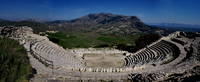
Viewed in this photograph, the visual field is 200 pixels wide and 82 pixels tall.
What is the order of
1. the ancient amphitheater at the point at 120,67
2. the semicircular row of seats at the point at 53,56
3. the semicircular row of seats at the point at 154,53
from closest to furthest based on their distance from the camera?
the ancient amphitheater at the point at 120,67
the semicircular row of seats at the point at 53,56
the semicircular row of seats at the point at 154,53

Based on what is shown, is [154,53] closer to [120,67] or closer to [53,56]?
[120,67]

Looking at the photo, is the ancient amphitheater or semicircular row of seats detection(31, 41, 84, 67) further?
semicircular row of seats detection(31, 41, 84, 67)

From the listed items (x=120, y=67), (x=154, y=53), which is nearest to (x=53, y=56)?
(x=120, y=67)

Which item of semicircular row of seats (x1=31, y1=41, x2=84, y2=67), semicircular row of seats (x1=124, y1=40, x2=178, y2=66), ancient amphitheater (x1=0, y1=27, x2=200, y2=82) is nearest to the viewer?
ancient amphitheater (x1=0, y1=27, x2=200, y2=82)

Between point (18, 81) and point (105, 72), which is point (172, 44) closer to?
point (105, 72)

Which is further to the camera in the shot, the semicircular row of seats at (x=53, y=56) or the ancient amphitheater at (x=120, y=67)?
the semicircular row of seats at (x=53, y=56)

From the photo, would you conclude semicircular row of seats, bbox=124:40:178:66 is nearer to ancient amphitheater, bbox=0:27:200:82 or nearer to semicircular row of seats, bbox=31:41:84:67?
ancient amphitheater, bbox=0:27:200:82

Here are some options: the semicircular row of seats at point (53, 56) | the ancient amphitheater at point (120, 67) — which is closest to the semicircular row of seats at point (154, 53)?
the ancient amphitheater at point (120, 67)

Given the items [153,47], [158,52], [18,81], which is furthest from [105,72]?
[153,47]

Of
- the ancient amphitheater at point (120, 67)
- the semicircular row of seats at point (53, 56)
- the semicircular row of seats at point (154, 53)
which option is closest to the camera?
the ancient amphitheater at point (120, 67)

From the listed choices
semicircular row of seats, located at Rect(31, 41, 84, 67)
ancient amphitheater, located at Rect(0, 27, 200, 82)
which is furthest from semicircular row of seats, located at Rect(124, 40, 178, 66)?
semicircular row of seats, located at Rect(31, 41, 84, 67)

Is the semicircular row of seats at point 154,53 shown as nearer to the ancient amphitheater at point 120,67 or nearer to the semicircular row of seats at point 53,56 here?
the ancient amphitheater at point 120,67

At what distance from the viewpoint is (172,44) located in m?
37.0

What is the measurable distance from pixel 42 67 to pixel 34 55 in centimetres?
516
